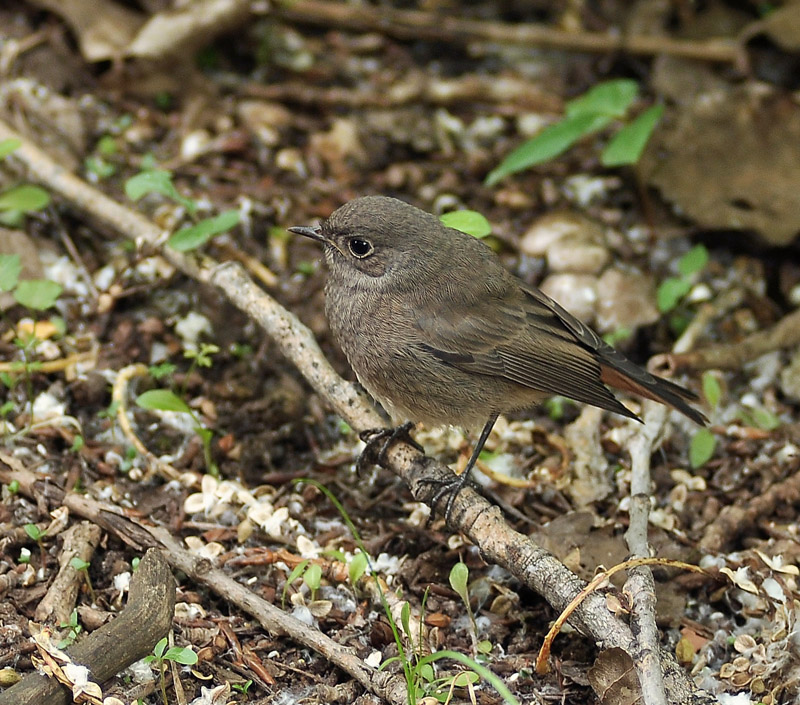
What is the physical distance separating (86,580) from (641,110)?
4.80 meters

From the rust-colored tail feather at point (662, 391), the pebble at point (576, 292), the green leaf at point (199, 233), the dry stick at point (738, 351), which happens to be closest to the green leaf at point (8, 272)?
the green leaf at point (199, 233)

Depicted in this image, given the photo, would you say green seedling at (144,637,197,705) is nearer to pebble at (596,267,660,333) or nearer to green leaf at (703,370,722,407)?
green leaf at (703,370,722,407)

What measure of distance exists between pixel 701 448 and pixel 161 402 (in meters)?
2.66

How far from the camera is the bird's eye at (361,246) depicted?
452 centimetres

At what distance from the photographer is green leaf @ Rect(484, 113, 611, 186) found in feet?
18.4

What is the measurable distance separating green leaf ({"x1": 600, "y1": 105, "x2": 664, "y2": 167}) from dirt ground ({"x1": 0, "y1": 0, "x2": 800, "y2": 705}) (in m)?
0.38

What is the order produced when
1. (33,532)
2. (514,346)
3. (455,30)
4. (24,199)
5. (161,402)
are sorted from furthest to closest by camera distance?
1. (455,30)
2. (24,199)
3. (514,346)
4. (161,402)
5. (33,532)

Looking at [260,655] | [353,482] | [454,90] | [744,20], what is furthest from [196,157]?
[744,20]

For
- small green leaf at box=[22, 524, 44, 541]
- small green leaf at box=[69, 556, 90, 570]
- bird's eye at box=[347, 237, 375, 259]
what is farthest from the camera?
bird's eye at box=[347, 237, 375, 259]

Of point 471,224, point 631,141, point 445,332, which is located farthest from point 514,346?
point 631,141

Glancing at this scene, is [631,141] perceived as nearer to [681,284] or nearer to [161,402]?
[681,284]

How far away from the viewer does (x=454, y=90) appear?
669 centimetres

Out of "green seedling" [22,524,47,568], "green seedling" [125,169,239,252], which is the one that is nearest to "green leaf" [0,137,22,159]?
"green seedling" [125,169,239,252]

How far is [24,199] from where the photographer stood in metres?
5.13
